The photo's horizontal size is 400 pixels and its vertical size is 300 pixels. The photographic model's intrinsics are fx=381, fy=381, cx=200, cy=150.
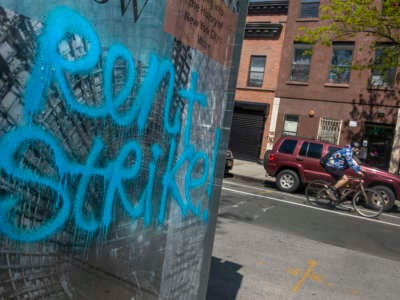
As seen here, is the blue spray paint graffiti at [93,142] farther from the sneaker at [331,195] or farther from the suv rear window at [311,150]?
the suv rear window at [311,150]

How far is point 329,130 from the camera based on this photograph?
19.0 meters

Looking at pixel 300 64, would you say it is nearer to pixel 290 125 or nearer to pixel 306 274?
pixel 290 125

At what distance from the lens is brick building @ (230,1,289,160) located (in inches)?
815

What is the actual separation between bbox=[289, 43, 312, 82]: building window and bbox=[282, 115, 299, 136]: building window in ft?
6.58

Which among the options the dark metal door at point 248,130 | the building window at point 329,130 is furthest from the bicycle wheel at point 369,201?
the dark metal door at point 248,130

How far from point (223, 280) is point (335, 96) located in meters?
16.3

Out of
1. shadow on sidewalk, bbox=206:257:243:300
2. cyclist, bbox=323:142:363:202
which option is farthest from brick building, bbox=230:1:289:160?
shadow on sidewalk, bbox=206:257:243:300

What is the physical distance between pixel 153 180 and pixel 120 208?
0.91ft

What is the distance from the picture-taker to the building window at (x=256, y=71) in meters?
21.2

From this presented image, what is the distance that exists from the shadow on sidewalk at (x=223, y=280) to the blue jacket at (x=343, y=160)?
547 centimetres

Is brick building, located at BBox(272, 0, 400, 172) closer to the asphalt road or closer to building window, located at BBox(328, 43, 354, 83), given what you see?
building window, located at BBox(328, 43, 354, 83)

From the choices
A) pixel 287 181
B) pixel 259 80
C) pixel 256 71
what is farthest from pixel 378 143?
pixel 287 181

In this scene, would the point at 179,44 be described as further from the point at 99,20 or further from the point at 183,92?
A: the point at 99,20

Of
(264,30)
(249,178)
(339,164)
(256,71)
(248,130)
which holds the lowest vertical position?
(249,178)
